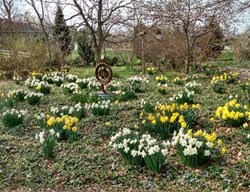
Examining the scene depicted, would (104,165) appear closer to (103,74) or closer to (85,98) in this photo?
(85,98)

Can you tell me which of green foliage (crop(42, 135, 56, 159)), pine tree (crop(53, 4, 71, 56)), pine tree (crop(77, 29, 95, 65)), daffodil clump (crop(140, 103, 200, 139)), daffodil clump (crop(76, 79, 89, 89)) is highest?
pine tree (crop(53, 4, 71, 56))

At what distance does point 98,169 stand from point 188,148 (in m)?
1.25

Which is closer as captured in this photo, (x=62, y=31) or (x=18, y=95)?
(x=18, y=95)

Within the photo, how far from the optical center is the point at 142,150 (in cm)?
420

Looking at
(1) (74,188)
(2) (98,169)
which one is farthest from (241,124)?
(1) (74,188)

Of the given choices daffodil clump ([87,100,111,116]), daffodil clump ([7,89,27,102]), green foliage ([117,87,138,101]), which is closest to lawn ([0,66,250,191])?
daffodil clump ([87,100,111,116])

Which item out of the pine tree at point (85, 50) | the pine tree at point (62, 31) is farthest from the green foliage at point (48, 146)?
the pine tree at point (85, 50)

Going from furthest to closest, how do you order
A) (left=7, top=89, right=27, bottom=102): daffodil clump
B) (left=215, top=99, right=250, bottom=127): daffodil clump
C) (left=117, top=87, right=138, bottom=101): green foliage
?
1. (left=7, top=89, right=27, bottom=102): daffodil clump
2. (left=117, top=87, right=138, bottom=101): green foliage
3. (left=215, top=99, right=250, bottom=127): daffodil clump

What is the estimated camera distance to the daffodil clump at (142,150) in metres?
4.10

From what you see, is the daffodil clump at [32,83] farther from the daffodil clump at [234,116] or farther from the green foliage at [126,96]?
the daffodil clump at [234,116]

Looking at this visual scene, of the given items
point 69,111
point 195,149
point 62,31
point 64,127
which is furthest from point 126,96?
point 62,31

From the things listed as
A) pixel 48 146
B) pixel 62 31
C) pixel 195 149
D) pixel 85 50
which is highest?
pixel 62 31

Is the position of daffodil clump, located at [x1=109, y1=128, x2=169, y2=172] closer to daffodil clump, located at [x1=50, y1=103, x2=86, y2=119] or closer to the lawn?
the lawn

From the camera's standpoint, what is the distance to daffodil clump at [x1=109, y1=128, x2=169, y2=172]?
410cm
